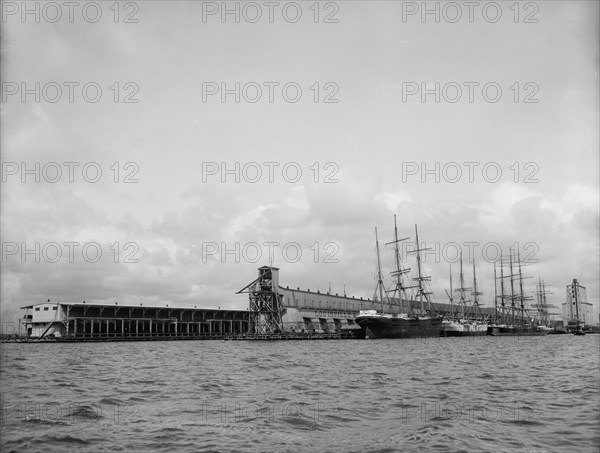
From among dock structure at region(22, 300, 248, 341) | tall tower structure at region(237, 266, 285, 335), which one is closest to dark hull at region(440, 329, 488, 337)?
tall tower structure at region(237, 266, 285, 335)

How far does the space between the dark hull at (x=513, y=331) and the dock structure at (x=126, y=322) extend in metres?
70.0

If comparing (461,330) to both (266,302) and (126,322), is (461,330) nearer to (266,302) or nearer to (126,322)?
(266,302)

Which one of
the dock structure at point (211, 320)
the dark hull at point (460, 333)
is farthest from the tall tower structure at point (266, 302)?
the dark hull at point (460, 333)

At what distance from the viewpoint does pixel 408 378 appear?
101 ft

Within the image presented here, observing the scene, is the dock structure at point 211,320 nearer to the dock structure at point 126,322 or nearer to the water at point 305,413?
the dock structure at point 126,322

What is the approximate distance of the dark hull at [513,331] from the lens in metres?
161

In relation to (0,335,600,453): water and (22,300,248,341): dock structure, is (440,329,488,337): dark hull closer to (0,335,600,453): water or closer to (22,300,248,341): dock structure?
(22,300,248,341): dock structure

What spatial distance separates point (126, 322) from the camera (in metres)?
127

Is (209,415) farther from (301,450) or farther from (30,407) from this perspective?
(30,407)

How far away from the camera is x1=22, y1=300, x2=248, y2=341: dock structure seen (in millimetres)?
112188

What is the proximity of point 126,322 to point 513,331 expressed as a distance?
109 m

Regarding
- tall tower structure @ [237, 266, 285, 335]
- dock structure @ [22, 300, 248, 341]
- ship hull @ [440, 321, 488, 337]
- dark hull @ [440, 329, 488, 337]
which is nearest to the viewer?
dock structure @ [22, 300, 248, 341]

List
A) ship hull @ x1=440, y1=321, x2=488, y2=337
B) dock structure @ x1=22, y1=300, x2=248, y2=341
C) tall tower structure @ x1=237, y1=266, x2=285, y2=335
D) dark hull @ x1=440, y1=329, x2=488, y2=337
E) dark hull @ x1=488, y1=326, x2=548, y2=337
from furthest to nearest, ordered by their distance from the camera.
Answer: dark hull @ x1=488, y1=326, x2=548, y2=337
ship hull @ x1=440, y1=321, x2=488, y2=337
dark hull @ x1=440, y1=329, x2=488, y2=337
tall tower structure @ x1=237, y1=266, x2=285, y2=335
dock structure @ x1=22, y1=300, x2=248, y2=341

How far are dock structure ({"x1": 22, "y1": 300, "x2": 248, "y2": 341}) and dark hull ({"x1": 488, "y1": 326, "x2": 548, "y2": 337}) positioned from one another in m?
70.0
